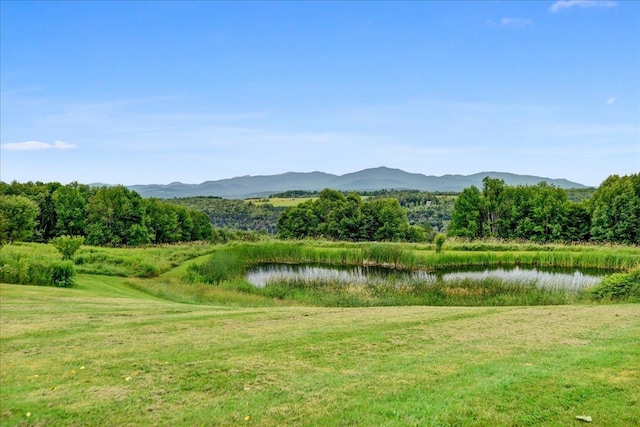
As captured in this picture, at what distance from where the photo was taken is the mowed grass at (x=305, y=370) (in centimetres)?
435

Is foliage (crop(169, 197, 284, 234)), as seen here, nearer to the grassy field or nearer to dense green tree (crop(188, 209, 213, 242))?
dense green tree (crop(188, 209, 213, 242))

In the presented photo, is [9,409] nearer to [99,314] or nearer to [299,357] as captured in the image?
[299,357]

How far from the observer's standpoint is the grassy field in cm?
435

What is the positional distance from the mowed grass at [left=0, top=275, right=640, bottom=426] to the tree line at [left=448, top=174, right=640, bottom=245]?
3339cm

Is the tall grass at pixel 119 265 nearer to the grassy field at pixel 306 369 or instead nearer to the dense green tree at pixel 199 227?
the grassy field at pixel 306 369

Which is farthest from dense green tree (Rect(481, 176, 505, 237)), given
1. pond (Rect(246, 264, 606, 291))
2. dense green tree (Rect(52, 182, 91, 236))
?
dense green tree (Rect(52, 182, 91, 236))

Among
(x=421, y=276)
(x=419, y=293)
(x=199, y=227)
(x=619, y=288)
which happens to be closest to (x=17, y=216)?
(x=199, y=227)

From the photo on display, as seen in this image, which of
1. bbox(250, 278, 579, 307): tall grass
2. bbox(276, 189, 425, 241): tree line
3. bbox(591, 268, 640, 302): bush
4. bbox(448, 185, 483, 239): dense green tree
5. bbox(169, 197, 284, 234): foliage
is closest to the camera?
bbox(591, 268, 640, 302): bush

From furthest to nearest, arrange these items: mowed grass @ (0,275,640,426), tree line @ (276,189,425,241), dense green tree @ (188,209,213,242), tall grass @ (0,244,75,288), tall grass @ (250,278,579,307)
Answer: dense green tree @ (188,209,213,242) < tree line @ (276,189,425,241) < tall grass @ (250,278,579,307) < tall grass @ (0,244,75,288) < mowed grass @ (0,275,640,426)

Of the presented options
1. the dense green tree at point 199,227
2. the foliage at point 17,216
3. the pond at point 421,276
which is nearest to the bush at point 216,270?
the pond at point 421,276

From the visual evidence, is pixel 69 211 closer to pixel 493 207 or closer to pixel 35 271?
pixel 35 271

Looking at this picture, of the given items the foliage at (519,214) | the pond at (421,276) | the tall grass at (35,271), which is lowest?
the pond at (421,276)

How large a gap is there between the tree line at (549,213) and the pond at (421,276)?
50.4ft

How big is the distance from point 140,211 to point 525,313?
139 feet
